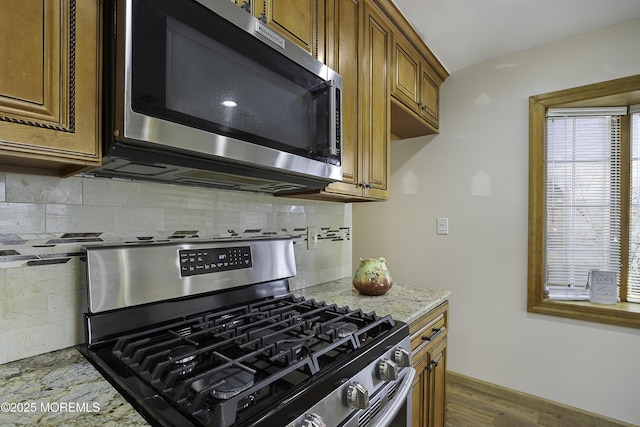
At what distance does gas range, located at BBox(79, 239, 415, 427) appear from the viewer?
62 cm

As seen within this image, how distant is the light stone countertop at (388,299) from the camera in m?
1.30

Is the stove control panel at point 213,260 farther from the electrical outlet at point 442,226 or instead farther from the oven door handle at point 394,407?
the electrical outlet at point 442,226

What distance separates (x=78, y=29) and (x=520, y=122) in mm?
2489

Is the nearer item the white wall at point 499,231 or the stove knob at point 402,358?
the stove knob at point 402,358

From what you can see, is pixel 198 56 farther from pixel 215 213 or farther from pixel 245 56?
pixel 215 213

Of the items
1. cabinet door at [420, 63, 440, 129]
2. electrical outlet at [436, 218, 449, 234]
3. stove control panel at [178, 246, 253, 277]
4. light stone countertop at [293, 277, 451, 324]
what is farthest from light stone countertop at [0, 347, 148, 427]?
electrical outlet at [436, 218, 449, 234]

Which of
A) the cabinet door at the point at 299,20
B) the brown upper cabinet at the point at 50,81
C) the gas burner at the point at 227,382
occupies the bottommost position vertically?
the gas burner at the point at 227,382

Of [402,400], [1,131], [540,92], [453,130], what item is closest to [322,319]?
[402,400]

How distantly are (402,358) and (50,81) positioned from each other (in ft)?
3.74

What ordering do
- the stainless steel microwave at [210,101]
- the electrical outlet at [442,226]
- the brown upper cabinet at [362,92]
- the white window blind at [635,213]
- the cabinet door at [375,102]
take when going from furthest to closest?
the electrical outlet at [442,226] < the white window blind at [635,213] < the cabinet door at [375,102] < the brown upper cabinet at [362,92] < the stainless steel microwave at [210,101]

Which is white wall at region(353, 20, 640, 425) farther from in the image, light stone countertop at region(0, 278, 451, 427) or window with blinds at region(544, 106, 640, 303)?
light stone countertop at region(0, 278, 451, 427)

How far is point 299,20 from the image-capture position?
3.97ft

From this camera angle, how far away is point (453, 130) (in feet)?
8.28

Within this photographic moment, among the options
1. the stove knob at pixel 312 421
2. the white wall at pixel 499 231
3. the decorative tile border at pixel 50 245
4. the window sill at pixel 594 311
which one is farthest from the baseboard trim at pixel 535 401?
the decorative tile border at pixel 50 245
